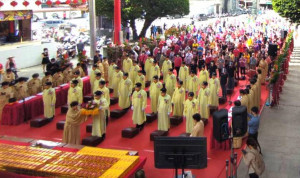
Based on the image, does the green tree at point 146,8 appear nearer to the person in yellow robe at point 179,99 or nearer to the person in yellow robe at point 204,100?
the person in yellow robe at point 179,99

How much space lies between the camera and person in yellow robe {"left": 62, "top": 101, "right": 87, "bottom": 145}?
11.3 metres

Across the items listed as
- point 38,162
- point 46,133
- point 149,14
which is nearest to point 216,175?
point 38,162

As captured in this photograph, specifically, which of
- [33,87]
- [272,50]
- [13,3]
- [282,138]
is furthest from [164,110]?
[13,3]

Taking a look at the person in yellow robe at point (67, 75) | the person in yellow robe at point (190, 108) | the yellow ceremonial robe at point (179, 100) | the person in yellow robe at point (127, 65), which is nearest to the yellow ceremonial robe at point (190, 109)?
the person in yellow robe at point (190, 108)

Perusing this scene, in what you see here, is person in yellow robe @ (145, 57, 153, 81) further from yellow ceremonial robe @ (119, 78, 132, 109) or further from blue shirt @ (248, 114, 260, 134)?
blue shirt @ (248, 114, 260, 134)

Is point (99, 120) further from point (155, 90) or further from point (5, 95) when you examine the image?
point (5, 95)

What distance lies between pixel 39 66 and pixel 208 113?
51.4 feet

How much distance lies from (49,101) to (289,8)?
18.3 metres

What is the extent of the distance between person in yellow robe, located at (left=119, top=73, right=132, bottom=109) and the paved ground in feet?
15.5

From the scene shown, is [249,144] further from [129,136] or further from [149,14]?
[149,14]

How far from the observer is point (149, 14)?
32969 millimetres

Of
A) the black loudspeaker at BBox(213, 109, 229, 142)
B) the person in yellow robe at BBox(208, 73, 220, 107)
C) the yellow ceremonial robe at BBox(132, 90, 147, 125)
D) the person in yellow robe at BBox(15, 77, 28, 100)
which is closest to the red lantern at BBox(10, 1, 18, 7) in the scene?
the person in yellow robe at BBox(15, 77, 28, 100)

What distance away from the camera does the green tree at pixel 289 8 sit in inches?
1033

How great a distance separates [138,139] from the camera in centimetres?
1259
